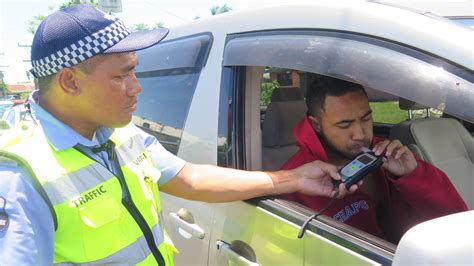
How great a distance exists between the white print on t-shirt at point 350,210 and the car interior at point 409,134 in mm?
424

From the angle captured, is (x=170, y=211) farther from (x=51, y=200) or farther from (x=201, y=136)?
(x=51, y=200)

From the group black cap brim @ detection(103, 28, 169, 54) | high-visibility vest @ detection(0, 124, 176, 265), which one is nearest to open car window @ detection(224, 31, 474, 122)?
black cap brim @ detection(103, 28, 169, 54)

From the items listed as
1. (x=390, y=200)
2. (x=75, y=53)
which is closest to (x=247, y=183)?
(x=390, y=200)

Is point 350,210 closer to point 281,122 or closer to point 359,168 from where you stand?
point 359,168

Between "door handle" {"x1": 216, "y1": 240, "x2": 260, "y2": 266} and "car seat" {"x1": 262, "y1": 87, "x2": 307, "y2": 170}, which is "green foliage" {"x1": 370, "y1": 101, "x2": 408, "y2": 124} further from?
"door handle" {"x1": 216, "y1": 240, "x2": 260, "y2": 266}

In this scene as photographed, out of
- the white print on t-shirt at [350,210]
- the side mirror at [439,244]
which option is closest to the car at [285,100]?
the side mirror at [439,244]

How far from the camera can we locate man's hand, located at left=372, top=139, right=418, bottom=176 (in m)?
1.77

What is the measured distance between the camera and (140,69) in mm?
2848

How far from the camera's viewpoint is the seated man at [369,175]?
179cm

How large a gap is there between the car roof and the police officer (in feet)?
1.52

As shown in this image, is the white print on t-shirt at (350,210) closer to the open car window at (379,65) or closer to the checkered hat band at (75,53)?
the open car window at (379,65)

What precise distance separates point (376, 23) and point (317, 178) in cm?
65

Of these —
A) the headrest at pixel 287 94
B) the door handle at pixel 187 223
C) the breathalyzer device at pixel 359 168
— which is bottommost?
the door handle at pixel 187 223

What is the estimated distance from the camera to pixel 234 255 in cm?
178
